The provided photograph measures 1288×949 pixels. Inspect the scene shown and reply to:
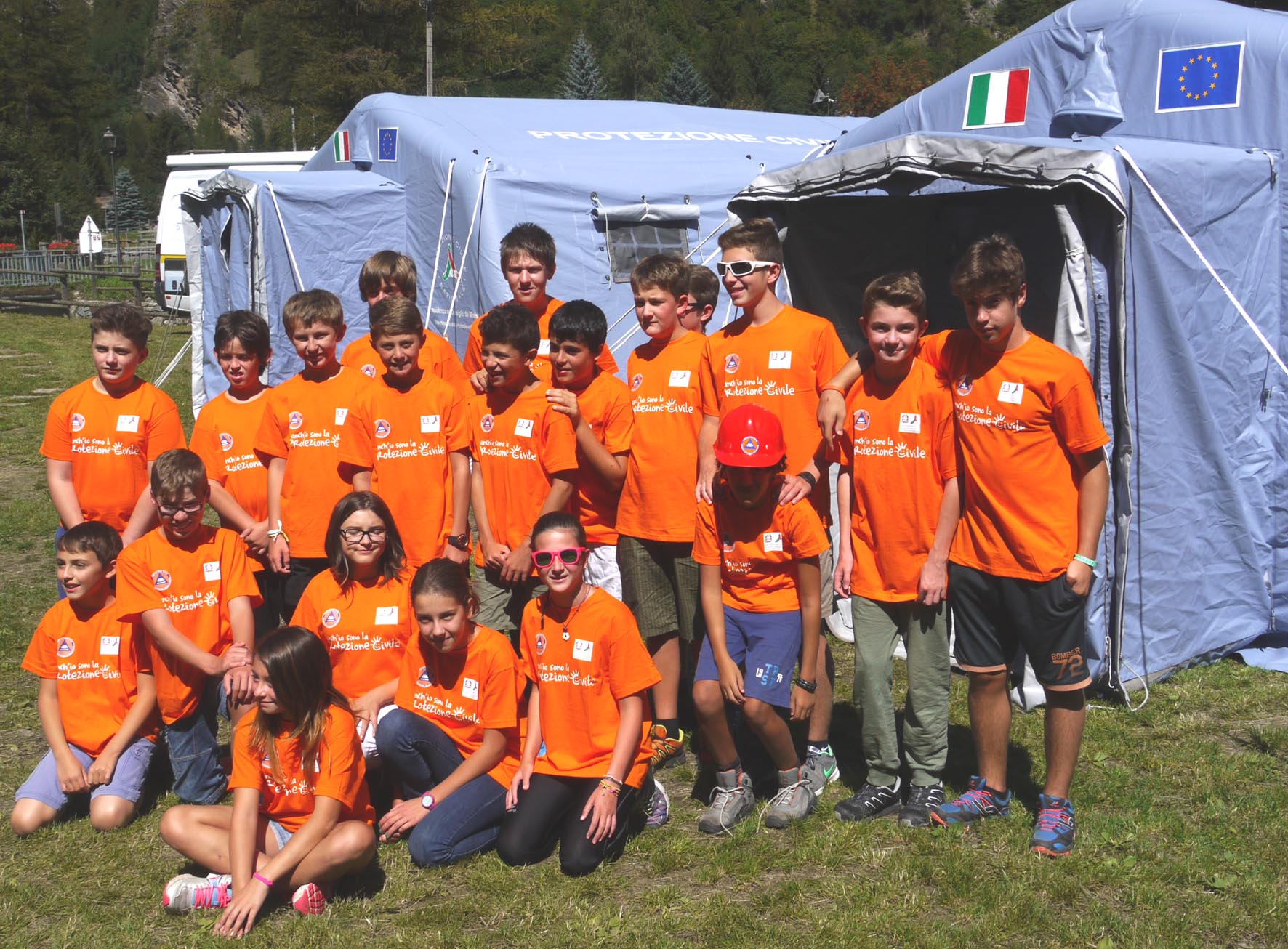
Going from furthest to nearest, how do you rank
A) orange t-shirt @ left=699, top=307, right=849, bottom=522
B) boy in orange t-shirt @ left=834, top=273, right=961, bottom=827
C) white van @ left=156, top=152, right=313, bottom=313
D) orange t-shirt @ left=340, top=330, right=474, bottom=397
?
white van @ left=156, top=152, right=313, bottom=313 < orange t-shirt @ left=340, top=330, right=474, bottom=397 < orange t-shirt @ left=699, top=307, right=849, bottom=522 < boy in orange t-shirt @ left=834, top=273, right=961, bottom=827

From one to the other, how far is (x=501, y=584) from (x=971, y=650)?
181cm

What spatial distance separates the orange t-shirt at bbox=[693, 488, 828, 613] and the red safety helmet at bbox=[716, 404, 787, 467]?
0.73ft

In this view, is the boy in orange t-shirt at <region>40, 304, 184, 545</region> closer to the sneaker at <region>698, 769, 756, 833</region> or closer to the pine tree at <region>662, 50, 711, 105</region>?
the sneaker at <region>698, 769, 756, 833</region>

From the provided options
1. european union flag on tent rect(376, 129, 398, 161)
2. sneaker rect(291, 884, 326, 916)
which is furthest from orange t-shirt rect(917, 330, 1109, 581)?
european union flag on tent rect(376, 129, 398, 161)

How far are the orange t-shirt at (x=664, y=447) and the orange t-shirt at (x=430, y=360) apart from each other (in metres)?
0.98

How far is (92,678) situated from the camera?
173 inches

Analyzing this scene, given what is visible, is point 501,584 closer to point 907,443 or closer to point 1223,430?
point 907,443

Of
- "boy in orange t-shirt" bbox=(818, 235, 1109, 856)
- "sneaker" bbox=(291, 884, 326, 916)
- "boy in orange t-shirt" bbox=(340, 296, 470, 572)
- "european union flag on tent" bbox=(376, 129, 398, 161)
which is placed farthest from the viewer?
"european union flag on tent" bbox=(376, 129, 398, 161)

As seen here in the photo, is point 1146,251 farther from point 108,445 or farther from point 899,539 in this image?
point 108,445


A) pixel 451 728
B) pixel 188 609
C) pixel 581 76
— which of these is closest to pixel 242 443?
pixel 188 609

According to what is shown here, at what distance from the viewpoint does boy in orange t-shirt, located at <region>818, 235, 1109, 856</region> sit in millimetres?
3705

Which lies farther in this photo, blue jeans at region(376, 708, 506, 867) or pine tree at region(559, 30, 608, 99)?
pine tree at region(559, 30, 608, 99)

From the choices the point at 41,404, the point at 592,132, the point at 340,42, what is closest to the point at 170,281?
the point at 41,404

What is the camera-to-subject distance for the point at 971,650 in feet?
12.9
